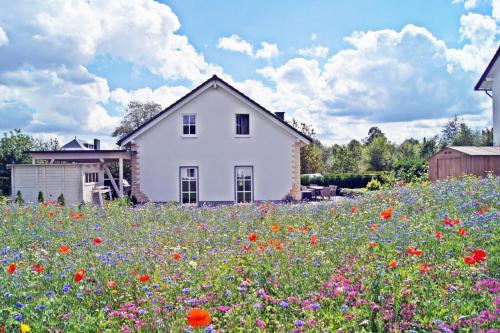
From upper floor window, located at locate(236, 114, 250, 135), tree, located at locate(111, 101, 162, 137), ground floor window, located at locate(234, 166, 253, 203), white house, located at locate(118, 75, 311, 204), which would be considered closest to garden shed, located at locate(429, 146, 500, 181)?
white house, located at locate(118, 75, 311, 204)

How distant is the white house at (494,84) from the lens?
25.0 metres

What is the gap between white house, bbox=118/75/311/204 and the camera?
2230 cm

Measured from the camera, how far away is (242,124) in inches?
896

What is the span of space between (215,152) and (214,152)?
0.05 meters

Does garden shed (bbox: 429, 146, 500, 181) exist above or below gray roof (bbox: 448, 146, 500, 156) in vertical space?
below

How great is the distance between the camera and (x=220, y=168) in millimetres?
22391

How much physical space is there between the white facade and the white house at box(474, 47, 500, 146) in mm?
21939

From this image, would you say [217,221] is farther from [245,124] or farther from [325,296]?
[245,124]

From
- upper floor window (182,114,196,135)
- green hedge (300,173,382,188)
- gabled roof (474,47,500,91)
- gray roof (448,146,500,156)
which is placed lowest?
green hedge (300,173,382,188)

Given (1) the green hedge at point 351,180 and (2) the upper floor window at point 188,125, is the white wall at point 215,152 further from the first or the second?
(1) the green hedge at point 351,180

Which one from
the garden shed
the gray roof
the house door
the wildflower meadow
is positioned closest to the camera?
the wildflower meadow

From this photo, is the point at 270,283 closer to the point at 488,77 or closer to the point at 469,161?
the point at 469,161

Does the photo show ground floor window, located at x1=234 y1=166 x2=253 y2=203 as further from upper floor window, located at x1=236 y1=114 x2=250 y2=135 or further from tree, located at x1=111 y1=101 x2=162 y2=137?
tree, located at x1=111 y1=101 x2=162 y2=137

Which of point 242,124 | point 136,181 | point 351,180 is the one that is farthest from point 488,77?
point 136,181
